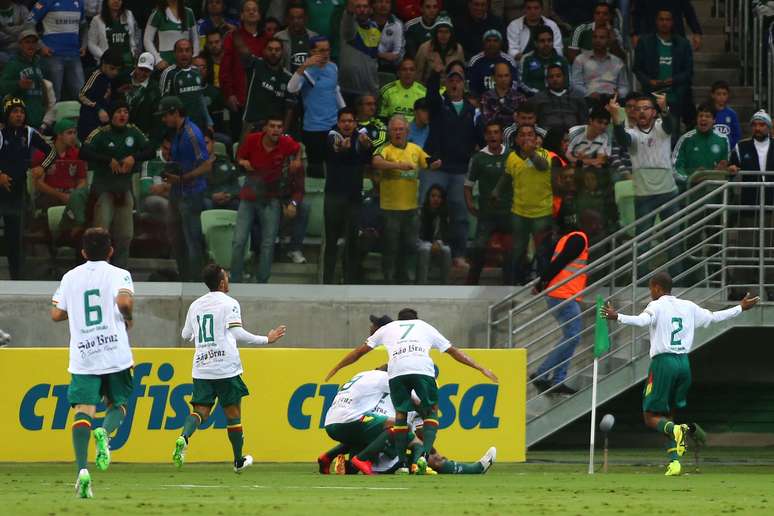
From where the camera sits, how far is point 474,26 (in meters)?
23.5

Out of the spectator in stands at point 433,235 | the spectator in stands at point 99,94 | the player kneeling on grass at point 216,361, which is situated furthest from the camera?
the spectator in stands at point 99,94

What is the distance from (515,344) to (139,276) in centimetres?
455

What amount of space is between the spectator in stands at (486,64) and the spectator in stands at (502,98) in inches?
18.9

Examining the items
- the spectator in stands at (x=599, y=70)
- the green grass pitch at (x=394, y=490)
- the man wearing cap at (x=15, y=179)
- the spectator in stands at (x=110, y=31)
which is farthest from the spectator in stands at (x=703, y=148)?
the man wearing cap at (x=15, y=179)

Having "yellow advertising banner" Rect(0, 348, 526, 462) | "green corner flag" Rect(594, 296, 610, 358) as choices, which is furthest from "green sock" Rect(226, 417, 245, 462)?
"green corner flag" Rect(594, 296, 610, 358)

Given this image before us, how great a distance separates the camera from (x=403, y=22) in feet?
77.6

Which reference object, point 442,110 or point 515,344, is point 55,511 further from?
point 442,110

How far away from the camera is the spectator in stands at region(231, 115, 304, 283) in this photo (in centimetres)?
1911

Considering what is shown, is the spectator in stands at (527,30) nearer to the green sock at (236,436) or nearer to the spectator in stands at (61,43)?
the spectator in stands at (61,43)

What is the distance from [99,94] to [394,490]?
9352mm

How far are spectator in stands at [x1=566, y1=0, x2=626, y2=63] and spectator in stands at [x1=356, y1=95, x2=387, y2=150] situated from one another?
3524 millimetres

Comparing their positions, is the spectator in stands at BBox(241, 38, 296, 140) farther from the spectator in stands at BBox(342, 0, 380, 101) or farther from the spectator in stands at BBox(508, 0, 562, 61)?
the spectator in stands at BBox(508, 0, 562, 61)

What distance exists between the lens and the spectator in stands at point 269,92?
837 inches

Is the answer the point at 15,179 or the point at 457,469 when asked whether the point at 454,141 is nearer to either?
the point at 15,179
